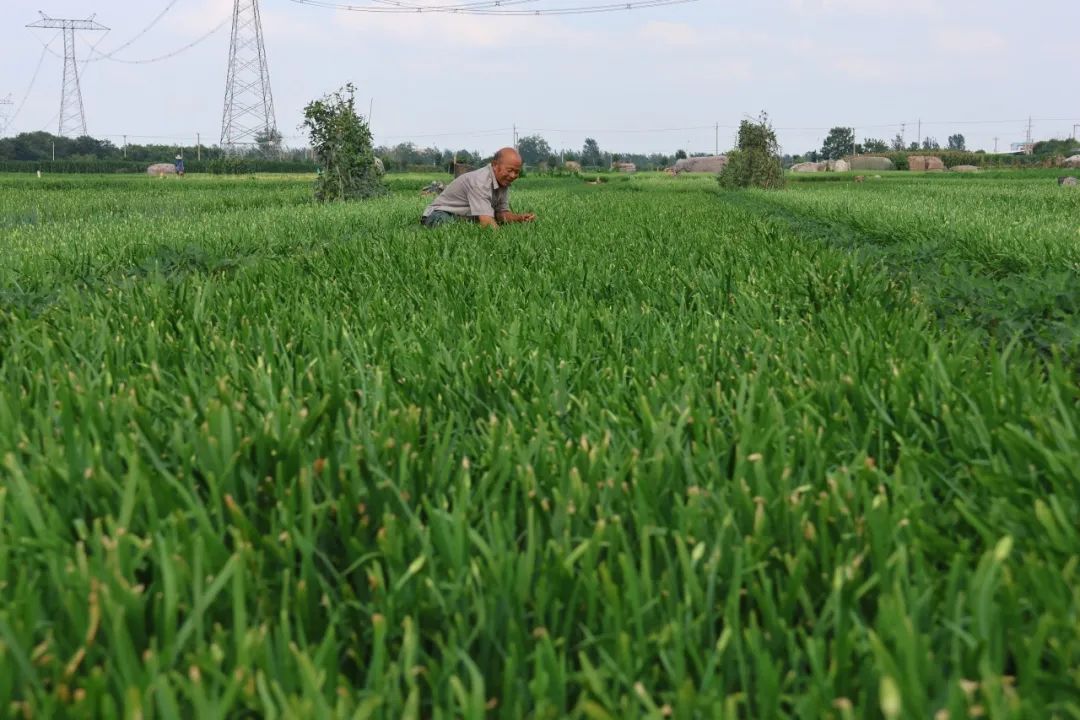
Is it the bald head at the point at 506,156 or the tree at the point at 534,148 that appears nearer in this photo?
the bald head at the point at 506,156

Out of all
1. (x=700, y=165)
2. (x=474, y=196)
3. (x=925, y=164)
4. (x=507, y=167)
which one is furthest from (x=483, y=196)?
(x=700, y=165)

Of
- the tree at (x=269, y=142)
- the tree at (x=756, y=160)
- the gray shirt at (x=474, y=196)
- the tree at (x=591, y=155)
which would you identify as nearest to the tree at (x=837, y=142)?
the tree at (x=591, y=155)

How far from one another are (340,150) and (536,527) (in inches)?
627

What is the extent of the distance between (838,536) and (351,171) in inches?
634

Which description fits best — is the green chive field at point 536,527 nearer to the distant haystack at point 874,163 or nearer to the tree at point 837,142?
the distant haystack at point 874,163

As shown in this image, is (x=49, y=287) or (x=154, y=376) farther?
(x=49, y=287)

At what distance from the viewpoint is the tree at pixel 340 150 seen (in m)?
16.1

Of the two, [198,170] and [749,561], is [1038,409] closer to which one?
[749,561]

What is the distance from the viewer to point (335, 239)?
6789mm

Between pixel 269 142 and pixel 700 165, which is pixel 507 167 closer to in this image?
pixel 269 142

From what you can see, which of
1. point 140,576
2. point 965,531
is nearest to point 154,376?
point 140,576

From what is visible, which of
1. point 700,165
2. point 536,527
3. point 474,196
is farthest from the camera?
point 700,165

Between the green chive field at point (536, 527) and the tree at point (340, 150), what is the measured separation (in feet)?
46.3

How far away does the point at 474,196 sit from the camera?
7.94m
